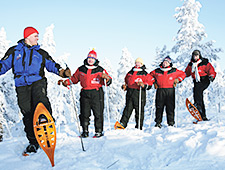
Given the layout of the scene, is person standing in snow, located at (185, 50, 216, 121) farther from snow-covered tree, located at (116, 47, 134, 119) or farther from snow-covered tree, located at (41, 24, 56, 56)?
snow-covered tree, located at (116, 47, 134, 119)

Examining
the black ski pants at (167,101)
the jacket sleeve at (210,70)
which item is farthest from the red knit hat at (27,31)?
the jacket sleeve at (210,70)

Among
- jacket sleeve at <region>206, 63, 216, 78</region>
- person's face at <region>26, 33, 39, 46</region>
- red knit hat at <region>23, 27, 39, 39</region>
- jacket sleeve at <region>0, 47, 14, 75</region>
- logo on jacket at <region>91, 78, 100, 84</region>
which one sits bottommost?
logo on jacket at <region>91, 78, 100, 84</region>

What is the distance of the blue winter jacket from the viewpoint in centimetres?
424

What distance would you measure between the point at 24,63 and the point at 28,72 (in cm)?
20

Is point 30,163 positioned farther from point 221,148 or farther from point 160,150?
point 221,148

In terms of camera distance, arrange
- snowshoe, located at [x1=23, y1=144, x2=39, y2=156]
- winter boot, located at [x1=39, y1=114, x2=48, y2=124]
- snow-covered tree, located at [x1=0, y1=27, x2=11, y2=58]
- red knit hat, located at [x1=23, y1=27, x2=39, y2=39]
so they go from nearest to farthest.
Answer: winter boot, located at [x1=39, y1=114, x2=48, y2=124] < snowshoe, located at [x1=23, y1=144, x2=39, y2=156] < red knit hat, located at [x1=23, y1=27, x2=39, y2=39] < snow-covered tree, located at [x1=0, y1=27, x2=11, y2=58]

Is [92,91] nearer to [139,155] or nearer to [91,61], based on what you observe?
[91,61]

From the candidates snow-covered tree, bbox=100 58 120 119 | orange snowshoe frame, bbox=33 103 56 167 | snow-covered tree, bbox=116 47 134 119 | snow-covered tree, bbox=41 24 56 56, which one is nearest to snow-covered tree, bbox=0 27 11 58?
snow-covered tree, bbox=41 24 56 56

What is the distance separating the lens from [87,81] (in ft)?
19.2

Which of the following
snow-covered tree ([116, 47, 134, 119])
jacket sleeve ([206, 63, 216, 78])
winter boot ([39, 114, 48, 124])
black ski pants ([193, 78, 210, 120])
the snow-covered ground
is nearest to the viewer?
the snow-covered ground

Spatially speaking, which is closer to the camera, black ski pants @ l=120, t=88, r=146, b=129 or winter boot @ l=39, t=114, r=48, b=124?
winter boot @ l=39, t=114, r=48, b=124

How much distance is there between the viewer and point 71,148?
164 inches

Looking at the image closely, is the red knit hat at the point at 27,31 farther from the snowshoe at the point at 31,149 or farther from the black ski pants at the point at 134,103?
the black ski pants at the point at 134,103

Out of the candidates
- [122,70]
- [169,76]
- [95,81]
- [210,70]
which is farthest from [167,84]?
[122,70]
